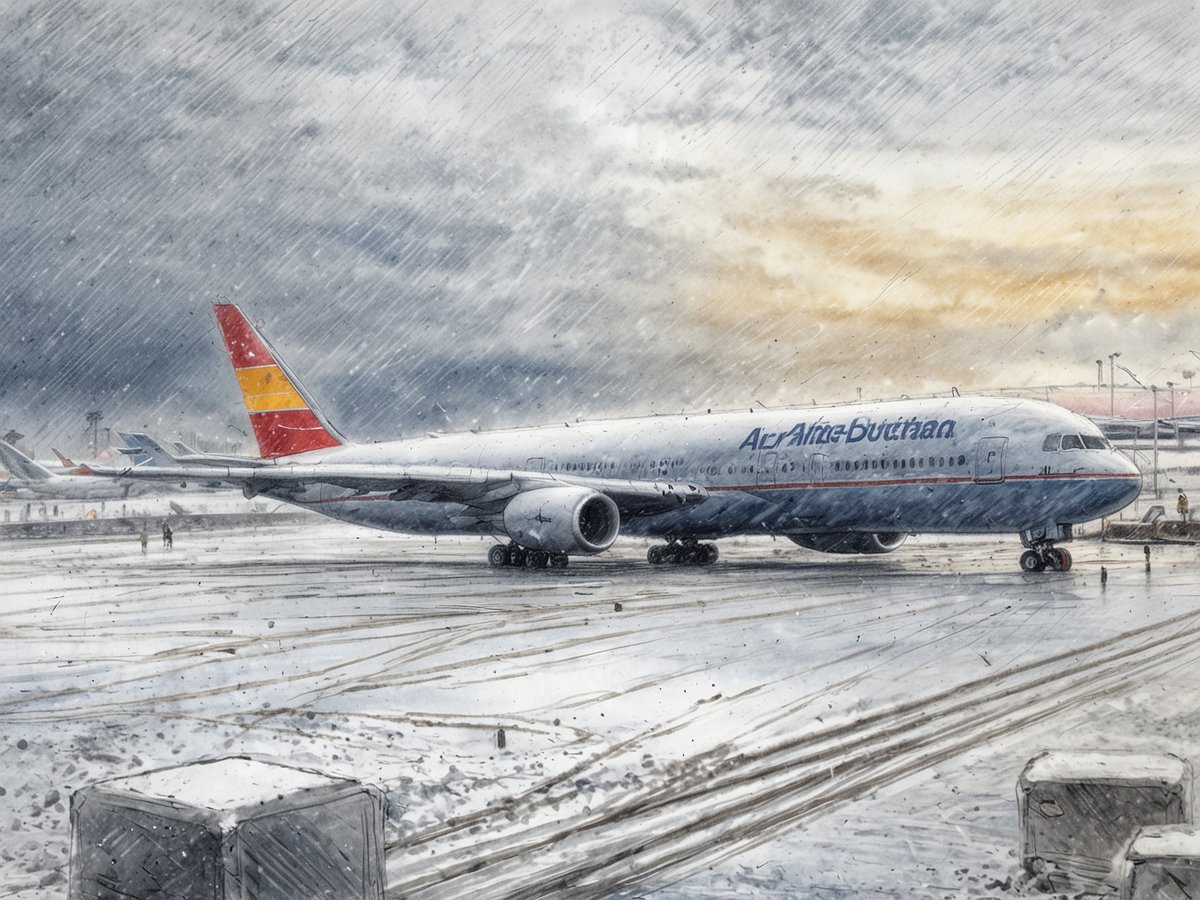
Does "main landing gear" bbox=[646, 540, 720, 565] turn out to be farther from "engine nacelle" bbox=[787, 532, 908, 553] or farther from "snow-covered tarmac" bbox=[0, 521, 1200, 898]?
"snow-covered tarmac" bbox=[0, 521, 1200, 898]

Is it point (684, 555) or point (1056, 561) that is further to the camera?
point (684, 555)


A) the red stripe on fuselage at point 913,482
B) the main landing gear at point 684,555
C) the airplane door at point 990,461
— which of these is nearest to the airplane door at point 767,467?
the red stripe on fuselage at point 913,482

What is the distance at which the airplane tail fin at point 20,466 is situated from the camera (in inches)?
2254

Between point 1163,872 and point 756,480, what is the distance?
21135 millimetres

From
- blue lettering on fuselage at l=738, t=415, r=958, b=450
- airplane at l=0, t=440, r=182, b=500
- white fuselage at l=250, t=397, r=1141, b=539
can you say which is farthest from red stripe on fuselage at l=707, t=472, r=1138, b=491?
airplane at l=0, t=440, r=182, b=500

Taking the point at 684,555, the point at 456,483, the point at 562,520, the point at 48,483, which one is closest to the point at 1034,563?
the point at 684,555

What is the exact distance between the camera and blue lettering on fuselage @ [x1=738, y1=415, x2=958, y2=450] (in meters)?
24.0

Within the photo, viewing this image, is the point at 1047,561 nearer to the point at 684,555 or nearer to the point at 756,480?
the point at 756,480

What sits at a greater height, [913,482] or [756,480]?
[756,480]

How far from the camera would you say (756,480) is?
84.6ft

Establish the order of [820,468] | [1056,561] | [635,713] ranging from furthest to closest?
[820,468]
[1056,561]
[635,713]

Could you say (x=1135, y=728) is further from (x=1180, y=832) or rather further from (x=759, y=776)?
(x=1180, y=832)

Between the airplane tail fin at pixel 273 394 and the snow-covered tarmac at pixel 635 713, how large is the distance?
14794mm

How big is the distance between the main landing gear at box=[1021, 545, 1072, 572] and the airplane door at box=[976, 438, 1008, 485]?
6.46 ft
